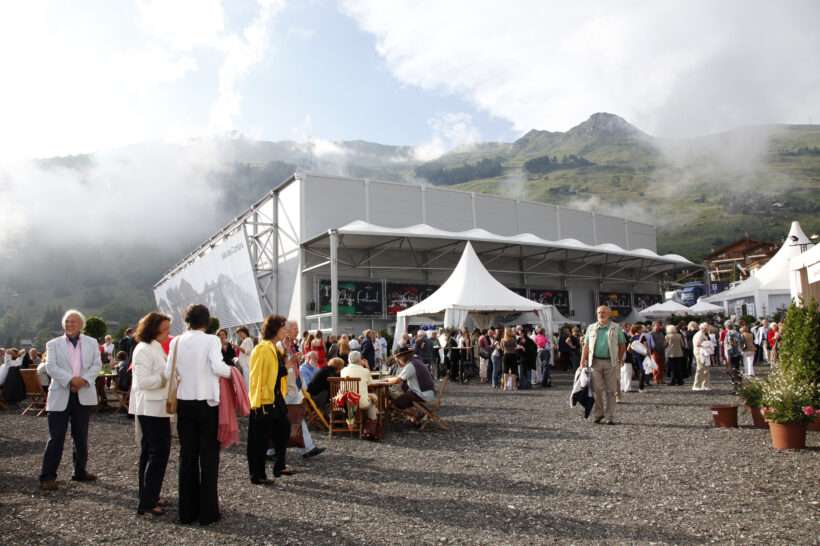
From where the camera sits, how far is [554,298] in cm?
3384

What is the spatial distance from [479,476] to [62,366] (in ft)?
12.3

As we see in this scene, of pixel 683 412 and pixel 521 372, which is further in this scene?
pixel 521 372

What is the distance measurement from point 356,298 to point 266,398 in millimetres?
22042

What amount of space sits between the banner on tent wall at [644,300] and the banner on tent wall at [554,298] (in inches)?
245

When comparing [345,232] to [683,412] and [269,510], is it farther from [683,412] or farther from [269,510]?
[269,510]

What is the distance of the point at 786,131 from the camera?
18625cm

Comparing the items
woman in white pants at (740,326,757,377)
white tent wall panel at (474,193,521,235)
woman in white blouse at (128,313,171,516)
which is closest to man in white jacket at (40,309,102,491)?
woman in white blouse at (128,313,171,516)

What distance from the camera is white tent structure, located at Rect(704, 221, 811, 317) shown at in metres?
25.4

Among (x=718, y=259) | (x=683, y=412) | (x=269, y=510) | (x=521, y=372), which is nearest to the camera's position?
(x=269, y=510)

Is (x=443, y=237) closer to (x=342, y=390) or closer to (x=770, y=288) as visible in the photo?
(x=770, y=288)

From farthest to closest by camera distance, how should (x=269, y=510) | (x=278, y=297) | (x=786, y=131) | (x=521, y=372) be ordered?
(x=786, y=131)
(x=278, y=297)
(x=521, y=372)
(x=269, y=510)

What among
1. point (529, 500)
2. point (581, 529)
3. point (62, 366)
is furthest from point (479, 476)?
point (62, 366)

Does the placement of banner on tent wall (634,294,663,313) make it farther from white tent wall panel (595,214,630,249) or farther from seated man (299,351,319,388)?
seated man (299,351,319,388)

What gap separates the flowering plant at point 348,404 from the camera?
742cm
